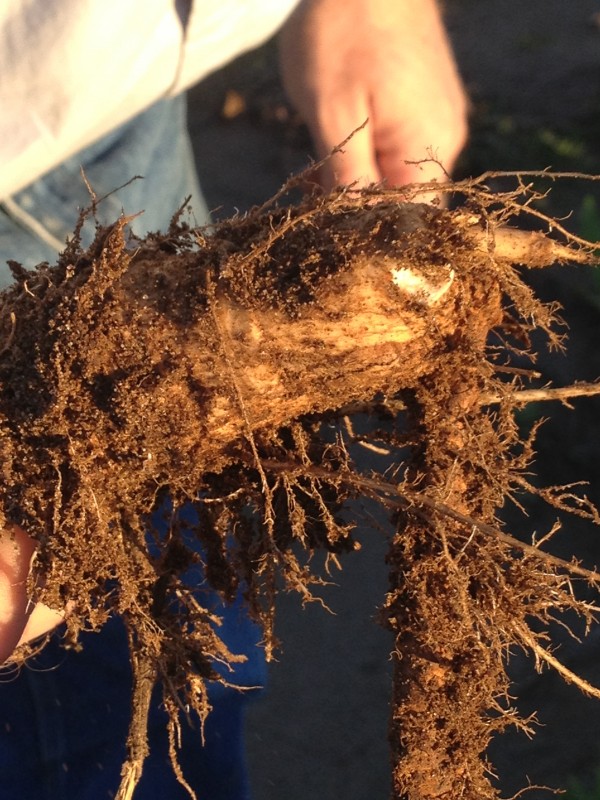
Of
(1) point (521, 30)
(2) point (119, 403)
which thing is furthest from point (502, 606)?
(1) point (521, 30)

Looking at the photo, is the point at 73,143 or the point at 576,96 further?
the point at 576,96

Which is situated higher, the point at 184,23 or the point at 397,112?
the point at 184,23

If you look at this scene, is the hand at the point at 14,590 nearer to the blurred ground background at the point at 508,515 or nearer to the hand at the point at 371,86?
the blurred ground background at the point at 508,515

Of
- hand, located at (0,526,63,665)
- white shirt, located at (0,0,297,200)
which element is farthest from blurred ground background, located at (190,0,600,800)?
hand, located at (0,526,63,665)

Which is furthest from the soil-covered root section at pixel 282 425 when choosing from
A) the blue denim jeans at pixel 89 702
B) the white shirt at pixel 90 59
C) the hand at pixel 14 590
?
the blue denim jeans at pixel 89 702

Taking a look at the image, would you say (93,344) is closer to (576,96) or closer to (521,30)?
(576,96)

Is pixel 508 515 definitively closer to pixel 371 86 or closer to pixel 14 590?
pixel 371 86

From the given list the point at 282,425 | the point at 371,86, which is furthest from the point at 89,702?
the point at 371,86
